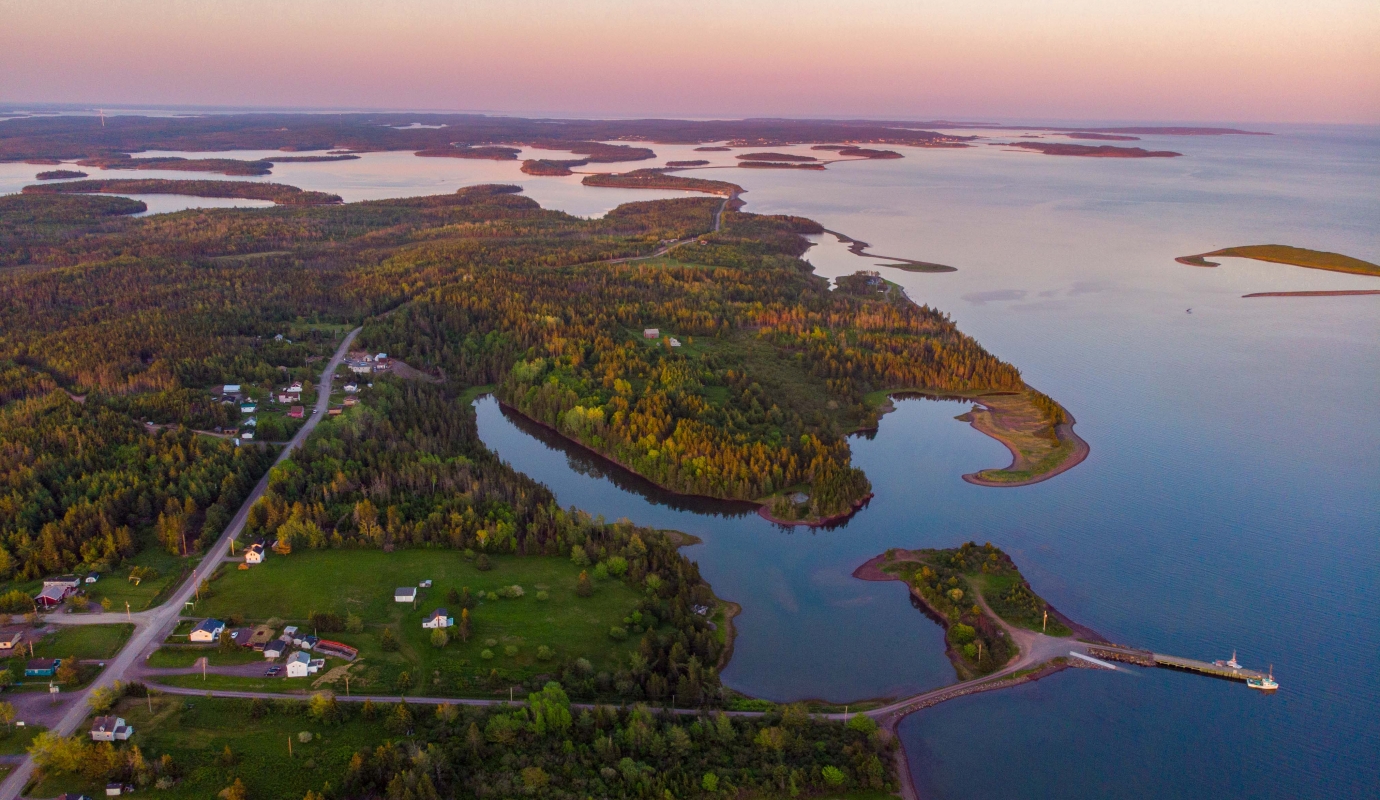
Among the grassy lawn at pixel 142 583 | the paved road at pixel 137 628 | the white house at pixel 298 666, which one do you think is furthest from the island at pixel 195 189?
the white house at pixel 298 666

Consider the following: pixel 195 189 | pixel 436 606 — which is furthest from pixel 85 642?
pixel 195 189

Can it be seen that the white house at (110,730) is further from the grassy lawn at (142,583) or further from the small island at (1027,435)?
the small island at (1027,435)

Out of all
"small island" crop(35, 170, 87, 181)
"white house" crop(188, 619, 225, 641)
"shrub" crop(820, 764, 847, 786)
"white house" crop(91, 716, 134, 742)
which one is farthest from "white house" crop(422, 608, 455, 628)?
"small island" crop(35, 170, 87, 181)

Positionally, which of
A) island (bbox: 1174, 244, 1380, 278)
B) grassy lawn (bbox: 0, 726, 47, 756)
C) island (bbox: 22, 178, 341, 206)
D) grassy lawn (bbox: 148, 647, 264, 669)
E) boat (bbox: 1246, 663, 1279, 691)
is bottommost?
boat (bbox: 1246, 663, 1279, 691)

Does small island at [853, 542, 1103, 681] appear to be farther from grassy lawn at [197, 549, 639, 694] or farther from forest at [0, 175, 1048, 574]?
grassy lawn at [197, 549, 639, 694]

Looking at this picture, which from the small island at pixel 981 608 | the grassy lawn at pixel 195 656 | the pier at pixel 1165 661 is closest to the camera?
the grassy lawn at pixel 195 656

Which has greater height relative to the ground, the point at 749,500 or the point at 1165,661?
the point at 749,500

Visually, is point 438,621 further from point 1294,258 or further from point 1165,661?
point 1294,258
